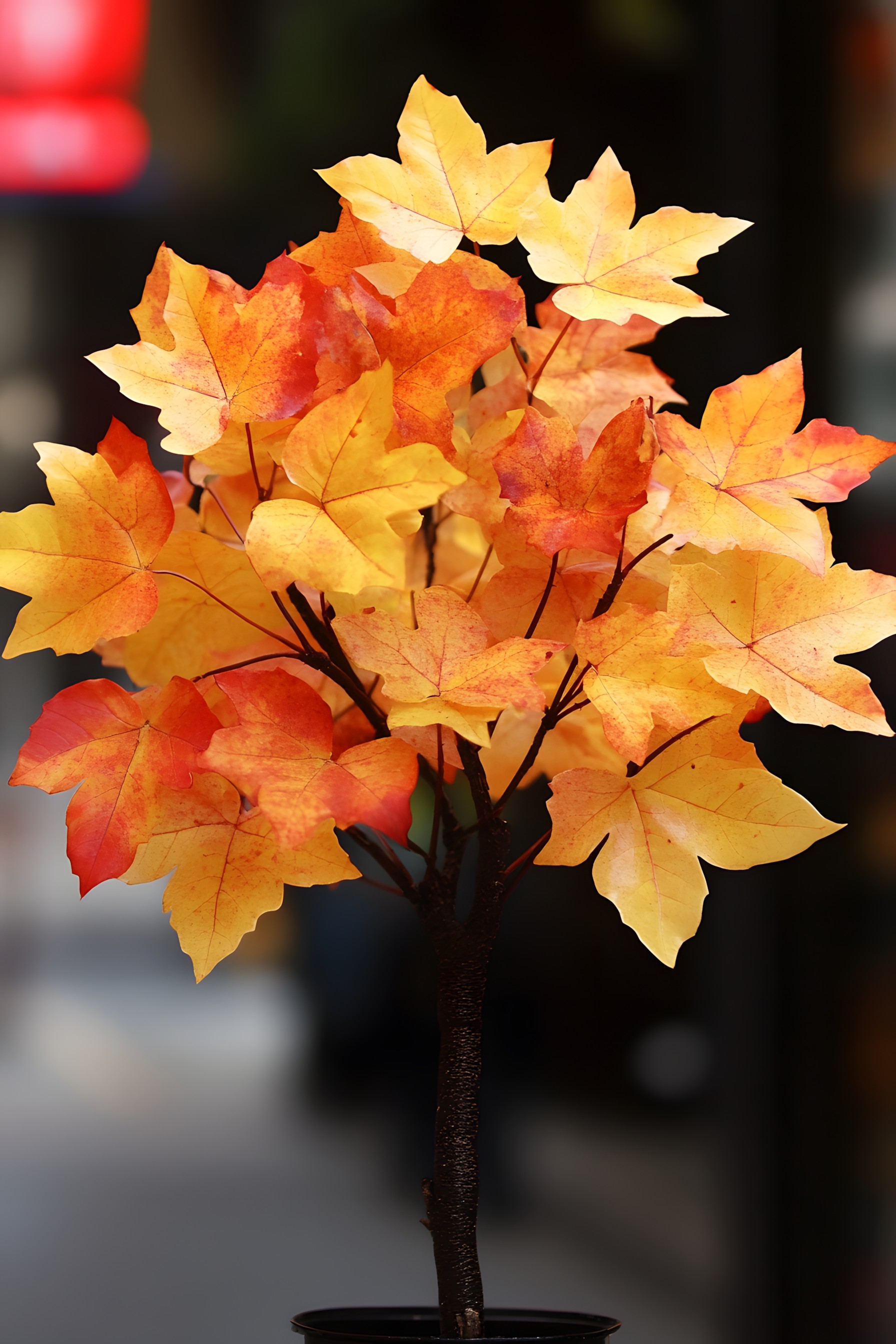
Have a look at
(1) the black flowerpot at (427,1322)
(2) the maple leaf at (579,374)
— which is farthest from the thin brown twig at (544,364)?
(1) the black flowerpot at (427,1322)

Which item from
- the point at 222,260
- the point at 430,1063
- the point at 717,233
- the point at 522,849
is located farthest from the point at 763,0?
the point at 430,1063

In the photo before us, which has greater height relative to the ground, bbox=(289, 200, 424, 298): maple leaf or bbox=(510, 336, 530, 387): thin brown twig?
bbox=(289, 200, 424, 298): maple leaf

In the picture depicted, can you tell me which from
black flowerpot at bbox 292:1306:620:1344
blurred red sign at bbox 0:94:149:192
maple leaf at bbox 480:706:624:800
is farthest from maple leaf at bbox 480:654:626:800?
blurred red sign at bbox 0:94:149:192

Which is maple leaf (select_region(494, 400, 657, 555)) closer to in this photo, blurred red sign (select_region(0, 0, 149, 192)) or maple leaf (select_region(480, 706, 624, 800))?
maple leaf (select_region(480, 706, 624, 800))

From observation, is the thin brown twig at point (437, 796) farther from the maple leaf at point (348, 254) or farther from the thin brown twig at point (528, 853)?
the maple leaf at point (348, 254)

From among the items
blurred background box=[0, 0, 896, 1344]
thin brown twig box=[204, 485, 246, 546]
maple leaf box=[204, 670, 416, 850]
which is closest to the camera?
maple leaf box=[204, 670, 416, 850]

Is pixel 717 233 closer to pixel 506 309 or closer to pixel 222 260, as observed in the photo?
pixel 506 309

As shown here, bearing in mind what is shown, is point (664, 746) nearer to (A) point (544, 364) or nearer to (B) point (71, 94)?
(A) point (544, 364)

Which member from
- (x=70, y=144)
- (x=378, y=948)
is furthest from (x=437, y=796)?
(x=70, y=144)
